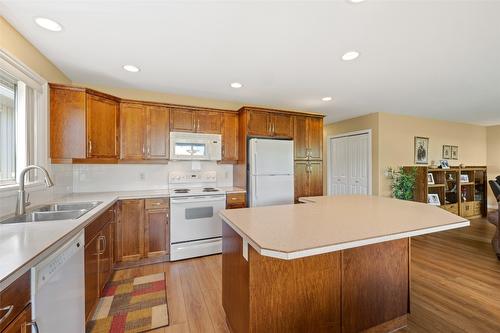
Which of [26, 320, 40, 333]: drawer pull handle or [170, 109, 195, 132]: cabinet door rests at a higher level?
[170, 109, 195, 132]: cabinet door

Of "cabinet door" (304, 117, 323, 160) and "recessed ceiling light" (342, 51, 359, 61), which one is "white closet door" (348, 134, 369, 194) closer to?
"cabinet door" (304, 117, 323, 160)

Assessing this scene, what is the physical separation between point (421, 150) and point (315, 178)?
301 cm

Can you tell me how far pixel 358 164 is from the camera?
4855 millimetres

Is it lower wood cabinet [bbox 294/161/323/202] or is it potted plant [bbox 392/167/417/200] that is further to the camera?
potted plant [bbox 392/167/417/200]

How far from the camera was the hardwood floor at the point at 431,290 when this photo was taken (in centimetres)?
175

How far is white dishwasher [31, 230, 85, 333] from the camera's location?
3.34 ft

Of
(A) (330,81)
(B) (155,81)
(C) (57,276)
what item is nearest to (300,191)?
(A) (330,81)

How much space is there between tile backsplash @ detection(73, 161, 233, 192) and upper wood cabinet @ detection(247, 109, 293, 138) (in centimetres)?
94

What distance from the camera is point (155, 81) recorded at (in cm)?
288

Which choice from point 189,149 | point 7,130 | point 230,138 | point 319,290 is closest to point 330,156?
point 230,138

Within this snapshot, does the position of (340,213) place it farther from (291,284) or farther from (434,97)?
(434,97)

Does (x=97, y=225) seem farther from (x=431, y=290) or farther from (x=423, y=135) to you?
(x=423, y=135)

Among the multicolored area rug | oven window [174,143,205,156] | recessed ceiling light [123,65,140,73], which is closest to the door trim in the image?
oven window [174,143,205,156]

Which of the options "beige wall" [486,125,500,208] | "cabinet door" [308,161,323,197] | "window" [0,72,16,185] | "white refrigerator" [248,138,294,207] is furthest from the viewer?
"beige wall" [486,125,500,208]
